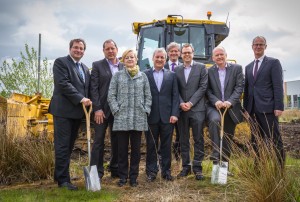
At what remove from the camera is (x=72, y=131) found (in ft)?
17.4

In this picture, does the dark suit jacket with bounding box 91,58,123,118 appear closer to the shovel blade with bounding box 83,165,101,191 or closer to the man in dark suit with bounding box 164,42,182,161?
the shovel blade with bounding box 83,165,101,191

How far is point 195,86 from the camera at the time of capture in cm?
564

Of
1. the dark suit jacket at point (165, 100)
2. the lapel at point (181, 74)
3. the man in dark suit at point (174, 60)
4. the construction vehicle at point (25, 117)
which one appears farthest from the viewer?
the construction vehicle at point (25, 117)

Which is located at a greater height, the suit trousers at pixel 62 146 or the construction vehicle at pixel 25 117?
the construction vehicle at pixel 25 117

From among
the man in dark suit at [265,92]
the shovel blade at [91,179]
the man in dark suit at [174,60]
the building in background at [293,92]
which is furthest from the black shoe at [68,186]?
the building in background at [293,92]

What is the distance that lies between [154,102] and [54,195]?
1926 mm

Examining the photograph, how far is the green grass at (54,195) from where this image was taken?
14.8 ft

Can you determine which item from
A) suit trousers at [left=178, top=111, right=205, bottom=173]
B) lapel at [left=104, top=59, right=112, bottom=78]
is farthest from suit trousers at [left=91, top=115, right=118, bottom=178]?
suit trousers at [left=178, top=111, right=205, bottom=173]

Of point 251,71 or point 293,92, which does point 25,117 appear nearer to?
point 251,71

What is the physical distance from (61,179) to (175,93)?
2078 millimetres

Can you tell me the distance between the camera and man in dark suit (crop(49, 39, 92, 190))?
5.05 metres

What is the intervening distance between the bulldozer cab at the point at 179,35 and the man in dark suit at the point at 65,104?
12.2 ft

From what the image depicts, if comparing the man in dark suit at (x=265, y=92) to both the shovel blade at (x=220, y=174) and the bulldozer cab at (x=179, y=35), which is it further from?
the bulldozer cab at (x=179, y=35)

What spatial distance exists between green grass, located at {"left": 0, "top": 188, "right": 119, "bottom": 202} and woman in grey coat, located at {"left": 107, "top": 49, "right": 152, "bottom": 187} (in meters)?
0.59
